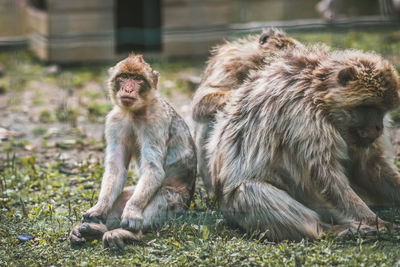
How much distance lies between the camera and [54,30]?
37.0 feet

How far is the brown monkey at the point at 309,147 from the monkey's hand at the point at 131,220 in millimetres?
802

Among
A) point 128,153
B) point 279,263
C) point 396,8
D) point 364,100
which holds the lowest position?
point 279,263

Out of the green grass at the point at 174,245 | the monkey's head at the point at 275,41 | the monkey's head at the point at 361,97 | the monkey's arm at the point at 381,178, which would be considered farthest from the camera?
the monkey's head at the point at 275,41

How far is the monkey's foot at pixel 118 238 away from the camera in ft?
16.0

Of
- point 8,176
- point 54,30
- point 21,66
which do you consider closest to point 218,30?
point 54,30

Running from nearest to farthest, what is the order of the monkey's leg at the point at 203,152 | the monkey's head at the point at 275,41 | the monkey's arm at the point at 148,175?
the monkey's arm at the point at 148,175 → the monkey's leg at the point at 203,152 → the monkey's head at the point at 275,41

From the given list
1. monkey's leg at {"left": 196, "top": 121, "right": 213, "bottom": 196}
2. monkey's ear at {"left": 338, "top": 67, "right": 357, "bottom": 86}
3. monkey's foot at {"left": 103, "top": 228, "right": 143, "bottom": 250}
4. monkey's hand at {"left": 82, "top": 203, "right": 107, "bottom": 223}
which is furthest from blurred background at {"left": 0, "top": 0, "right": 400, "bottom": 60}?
monkey's foot at {"left": 103, "top": 228, "right": 143, "bottom": 250}

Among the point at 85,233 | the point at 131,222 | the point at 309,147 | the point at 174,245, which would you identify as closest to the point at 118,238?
the point at 131,222

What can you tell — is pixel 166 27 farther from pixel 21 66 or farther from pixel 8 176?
pixel 8 176

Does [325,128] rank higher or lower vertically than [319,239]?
higher

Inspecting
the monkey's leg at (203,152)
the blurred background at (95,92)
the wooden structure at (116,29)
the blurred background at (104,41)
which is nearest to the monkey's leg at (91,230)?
the blurred background at (95,92)

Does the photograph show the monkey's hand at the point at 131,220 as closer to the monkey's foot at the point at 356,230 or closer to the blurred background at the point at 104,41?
the monkey's foot at the point at 356,230

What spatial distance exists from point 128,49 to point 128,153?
6416 millimetres

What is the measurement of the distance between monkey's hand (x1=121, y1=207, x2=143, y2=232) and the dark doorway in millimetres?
6795
